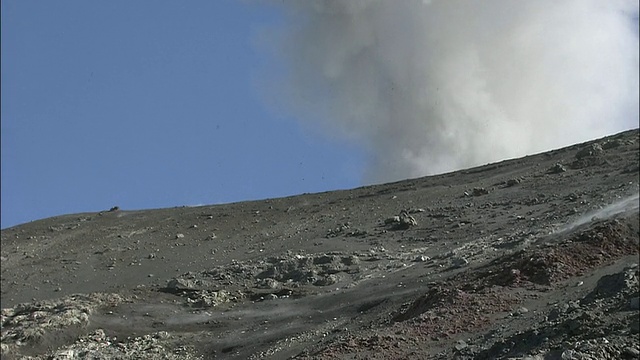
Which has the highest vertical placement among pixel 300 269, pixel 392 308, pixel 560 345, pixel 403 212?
pixel 403 212

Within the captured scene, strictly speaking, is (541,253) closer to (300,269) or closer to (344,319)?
(344,319)

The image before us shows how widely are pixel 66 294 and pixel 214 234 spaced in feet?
26.5

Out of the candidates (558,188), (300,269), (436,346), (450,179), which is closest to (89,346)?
(300,269)

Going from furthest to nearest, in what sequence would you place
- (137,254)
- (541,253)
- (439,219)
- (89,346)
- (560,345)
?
(137,254), (439,219), (89,346), (541,253), (560,345)

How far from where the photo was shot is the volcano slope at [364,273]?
995 inches

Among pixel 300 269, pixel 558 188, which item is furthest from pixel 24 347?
pixel 558 188

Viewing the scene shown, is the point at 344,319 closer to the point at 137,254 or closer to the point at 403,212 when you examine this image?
the point at 403,212

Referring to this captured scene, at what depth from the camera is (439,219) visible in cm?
4366

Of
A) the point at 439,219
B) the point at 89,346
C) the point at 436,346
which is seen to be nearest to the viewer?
the point at 436,346

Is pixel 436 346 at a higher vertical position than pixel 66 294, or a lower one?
lower

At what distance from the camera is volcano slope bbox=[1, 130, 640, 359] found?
25.3 m

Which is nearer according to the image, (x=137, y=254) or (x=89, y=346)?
(x=89, y=346)

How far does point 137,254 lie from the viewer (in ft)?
168

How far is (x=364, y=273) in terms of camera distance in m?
38.2
